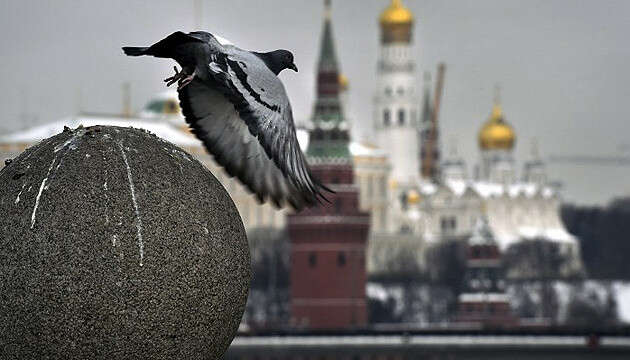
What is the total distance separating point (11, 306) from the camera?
19.1 metres

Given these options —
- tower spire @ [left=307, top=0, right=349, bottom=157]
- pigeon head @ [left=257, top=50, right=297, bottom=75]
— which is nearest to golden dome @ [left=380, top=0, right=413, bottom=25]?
tower spire @ [left=307, top=0, right=349, bottom=157]

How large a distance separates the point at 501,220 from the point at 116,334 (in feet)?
520

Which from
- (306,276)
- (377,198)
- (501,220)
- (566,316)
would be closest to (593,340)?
(306,276)

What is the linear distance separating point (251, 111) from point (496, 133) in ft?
516

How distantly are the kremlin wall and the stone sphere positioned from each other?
70102 mm

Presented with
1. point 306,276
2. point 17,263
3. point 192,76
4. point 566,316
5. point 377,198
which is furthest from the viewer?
point 377,198

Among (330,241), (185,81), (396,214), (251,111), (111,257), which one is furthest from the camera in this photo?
(396,214)

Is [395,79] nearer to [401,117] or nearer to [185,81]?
[401,117]

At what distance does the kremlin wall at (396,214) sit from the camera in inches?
3957

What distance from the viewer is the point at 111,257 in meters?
19.0

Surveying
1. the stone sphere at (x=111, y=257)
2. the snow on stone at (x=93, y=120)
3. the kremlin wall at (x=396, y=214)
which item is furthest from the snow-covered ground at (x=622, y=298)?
the stone sphere at (x=111, y=257)

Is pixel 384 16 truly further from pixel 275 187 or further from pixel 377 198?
pixel 275 187

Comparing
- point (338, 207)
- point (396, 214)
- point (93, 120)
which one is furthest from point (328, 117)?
point (396, 214)

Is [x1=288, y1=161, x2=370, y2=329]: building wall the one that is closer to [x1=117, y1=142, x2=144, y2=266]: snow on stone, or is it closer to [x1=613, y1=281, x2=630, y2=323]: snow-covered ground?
[x1=613, y1=281, x2=630, y2=323]: snow-covered ground
